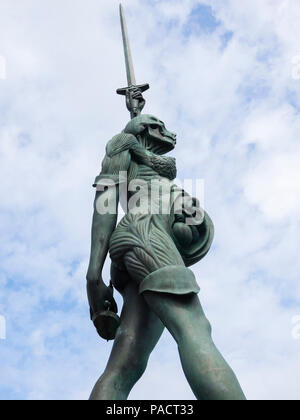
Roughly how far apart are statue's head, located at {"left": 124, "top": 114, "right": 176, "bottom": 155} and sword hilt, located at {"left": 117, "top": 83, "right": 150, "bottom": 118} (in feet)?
1.79

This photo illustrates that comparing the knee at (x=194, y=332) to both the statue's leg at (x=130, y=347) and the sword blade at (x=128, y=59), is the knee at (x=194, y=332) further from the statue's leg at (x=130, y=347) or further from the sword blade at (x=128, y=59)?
the sword blade at (x=128, y=59)

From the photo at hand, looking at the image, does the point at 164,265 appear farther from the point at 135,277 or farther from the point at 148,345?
the point at 148,345

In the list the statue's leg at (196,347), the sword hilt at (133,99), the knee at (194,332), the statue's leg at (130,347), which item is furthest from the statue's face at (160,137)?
the knee at (194,332)

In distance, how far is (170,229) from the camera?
7.38 meters

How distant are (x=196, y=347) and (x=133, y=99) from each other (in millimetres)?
4042

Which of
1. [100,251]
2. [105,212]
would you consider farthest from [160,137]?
[100,251]

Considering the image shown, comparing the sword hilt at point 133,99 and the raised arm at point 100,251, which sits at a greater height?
the sword hilt at point 133,99

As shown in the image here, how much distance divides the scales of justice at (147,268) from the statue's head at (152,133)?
14mm

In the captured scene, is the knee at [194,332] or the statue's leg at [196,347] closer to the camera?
the statue's leg at [196,347]

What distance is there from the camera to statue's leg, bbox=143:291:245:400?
19.5 ft

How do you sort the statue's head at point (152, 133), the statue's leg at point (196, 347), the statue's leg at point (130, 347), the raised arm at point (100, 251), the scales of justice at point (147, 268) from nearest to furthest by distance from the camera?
the statue's leg at point (196, 347) → the scales of justice at point (147, 268) → the statue's leg at point (130, 347) → the raised arm at point (100, 251) → the statue's head at point (152, 133)

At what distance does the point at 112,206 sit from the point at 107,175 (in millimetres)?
443

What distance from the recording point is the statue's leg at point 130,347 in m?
6.69
